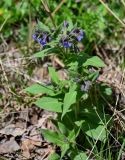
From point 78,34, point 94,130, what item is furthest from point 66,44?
point 94,130

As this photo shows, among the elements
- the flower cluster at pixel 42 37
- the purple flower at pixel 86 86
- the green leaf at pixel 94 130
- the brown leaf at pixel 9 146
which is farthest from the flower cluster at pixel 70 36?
the brown leaf at pixel 9 146

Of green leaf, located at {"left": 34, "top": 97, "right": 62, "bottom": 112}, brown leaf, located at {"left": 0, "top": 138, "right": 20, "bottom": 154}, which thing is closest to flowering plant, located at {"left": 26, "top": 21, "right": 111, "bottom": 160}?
green leaf, located at {"left": 34, "top": 97, "right": 62, "bottom": 112}

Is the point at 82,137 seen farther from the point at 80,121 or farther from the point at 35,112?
the point at 35,112

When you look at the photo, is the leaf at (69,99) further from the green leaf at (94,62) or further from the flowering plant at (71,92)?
the green leaf at (94,62)

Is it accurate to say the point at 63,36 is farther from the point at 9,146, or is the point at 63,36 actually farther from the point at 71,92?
the point at 9,146

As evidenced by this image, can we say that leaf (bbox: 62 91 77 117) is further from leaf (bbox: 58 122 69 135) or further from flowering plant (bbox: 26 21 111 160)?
leaf (bbox: 58 122 69 135)

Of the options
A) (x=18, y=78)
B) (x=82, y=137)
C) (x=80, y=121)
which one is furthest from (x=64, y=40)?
(x=18, y=78)
